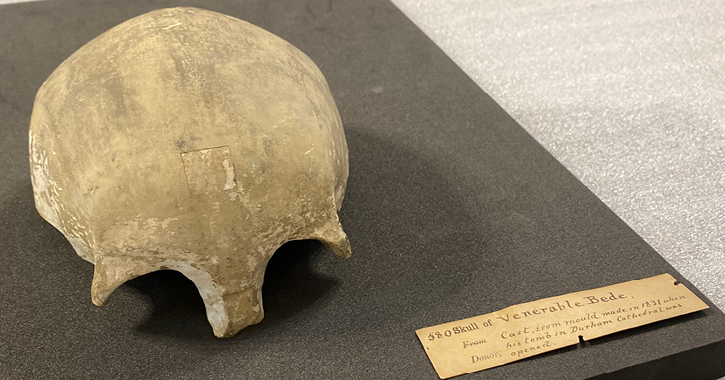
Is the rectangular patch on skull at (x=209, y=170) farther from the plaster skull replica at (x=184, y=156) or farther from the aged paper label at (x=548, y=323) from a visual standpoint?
the aged paper label at (x=548, y=323)

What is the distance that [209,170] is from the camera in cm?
127

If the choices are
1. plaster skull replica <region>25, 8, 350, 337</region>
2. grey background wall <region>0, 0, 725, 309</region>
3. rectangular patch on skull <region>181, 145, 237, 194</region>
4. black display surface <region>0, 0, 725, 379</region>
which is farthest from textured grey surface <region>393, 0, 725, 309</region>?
rectangular patch on skull <region>181, 145, 237, 194</region>

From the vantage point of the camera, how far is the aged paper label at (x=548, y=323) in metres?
1.53

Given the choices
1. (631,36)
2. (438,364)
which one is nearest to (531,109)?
(631,36)

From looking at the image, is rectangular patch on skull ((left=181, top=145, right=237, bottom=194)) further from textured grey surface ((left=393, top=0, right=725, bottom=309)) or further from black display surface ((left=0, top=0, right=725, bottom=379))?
textured grey surface ((left=393, top=0, right=725, bottom=309))

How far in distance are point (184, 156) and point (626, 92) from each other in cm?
226

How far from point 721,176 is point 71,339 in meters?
2.39

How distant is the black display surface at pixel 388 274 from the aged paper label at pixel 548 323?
29 mm

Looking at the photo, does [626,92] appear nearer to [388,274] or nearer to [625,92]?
[625,92]

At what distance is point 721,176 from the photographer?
2.31m

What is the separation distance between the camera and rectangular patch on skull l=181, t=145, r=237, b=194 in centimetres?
126

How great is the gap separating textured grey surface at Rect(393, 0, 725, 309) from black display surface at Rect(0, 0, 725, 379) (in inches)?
9.7

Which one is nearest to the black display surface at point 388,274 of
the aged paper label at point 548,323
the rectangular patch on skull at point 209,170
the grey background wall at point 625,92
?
the aged paper label at point 548,323

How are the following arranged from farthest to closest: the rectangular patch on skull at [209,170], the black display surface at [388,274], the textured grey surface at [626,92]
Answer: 1. the textured grey surface at [626,92]
2. the black display surface at [388,274]
3. the rectangular patch on skull at [209,170]
